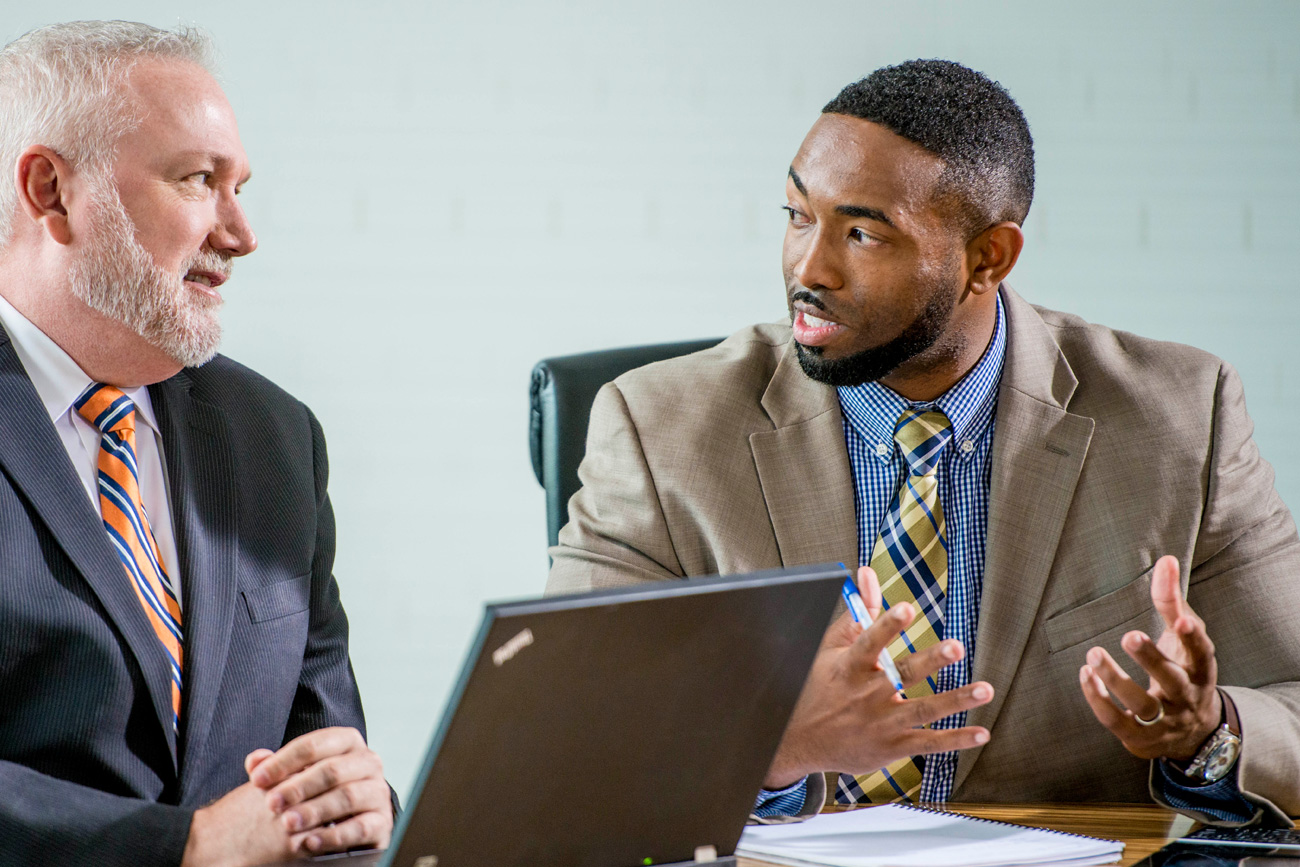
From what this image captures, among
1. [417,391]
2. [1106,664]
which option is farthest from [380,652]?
[1106,664]

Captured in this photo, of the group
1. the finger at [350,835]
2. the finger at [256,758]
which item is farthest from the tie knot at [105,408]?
the finger at [350,835]

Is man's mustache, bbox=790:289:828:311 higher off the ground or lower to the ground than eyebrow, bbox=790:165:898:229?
lower

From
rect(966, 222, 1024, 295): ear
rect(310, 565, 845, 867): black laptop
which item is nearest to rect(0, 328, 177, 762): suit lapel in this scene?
rect(310, 565, 845, 867): black laptop

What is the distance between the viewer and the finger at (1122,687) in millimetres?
1231

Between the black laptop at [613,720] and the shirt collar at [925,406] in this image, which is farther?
the shirt collar at [925,406]

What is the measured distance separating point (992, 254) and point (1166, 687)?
76cm

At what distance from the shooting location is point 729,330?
9.09ft

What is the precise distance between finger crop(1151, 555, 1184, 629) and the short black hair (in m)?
0.70

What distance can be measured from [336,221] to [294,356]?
300 millimetres

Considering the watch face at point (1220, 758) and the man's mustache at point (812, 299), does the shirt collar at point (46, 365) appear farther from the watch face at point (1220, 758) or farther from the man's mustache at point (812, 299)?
the watch face at point (1220, 758)

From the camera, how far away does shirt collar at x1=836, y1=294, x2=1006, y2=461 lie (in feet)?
5.80

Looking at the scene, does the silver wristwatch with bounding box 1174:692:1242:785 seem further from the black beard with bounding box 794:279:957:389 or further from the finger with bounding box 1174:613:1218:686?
the black beard with bounding box 794:279:957:389

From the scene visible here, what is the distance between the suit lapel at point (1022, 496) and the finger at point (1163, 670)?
31 cm

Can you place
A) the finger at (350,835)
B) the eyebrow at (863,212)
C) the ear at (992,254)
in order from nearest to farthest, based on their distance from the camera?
the finger at (350,835)
the eyebrow at (863,212)
the ear at (992,254)
